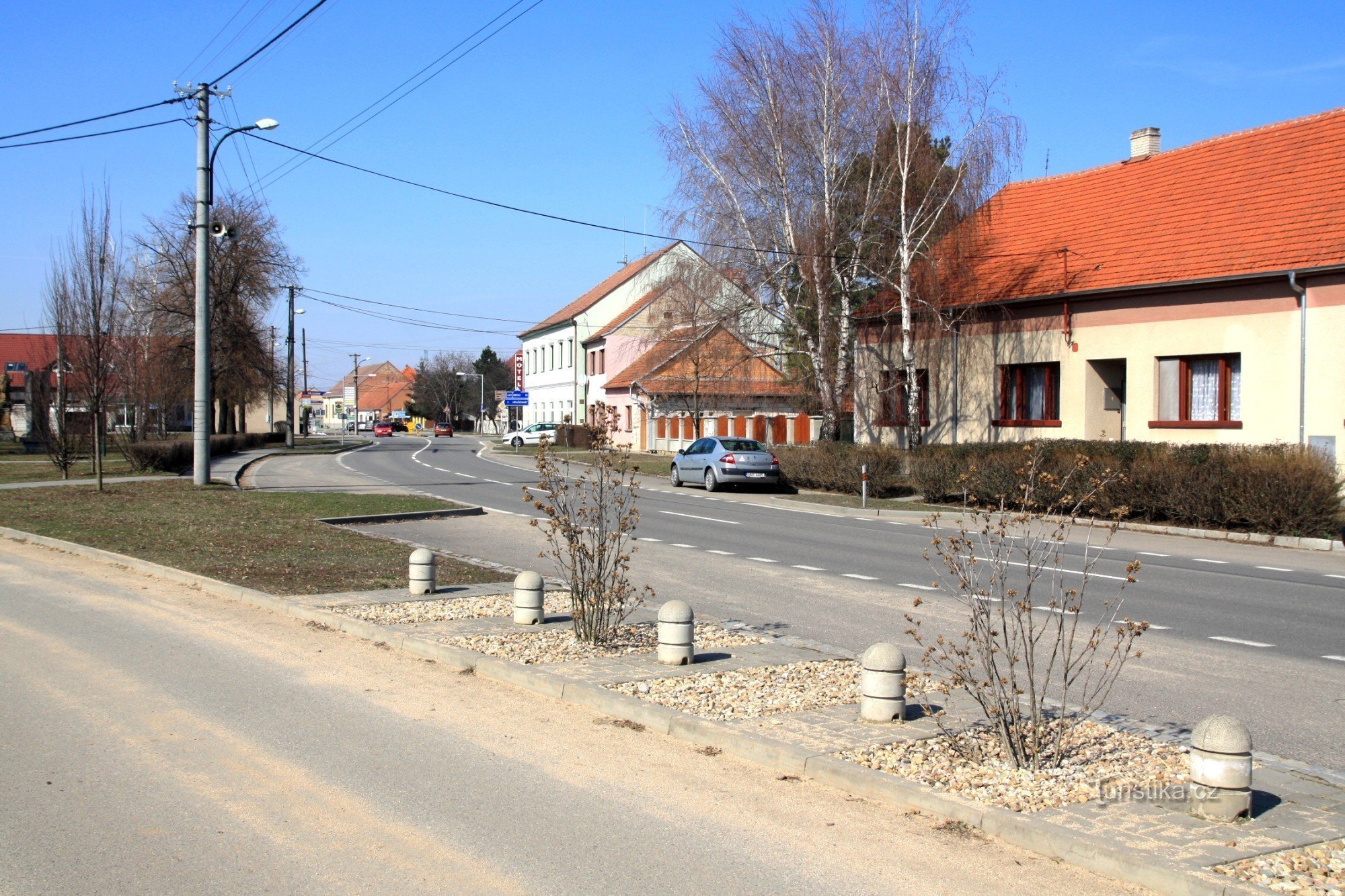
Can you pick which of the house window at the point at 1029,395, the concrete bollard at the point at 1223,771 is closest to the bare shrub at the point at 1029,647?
the concrete bollard at the point at 1223,771

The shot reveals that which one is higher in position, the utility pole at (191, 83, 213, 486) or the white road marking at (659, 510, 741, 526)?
the utility pole at (191, 83, 213, 486)

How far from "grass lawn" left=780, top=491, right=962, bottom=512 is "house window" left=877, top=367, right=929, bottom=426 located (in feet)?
15.5

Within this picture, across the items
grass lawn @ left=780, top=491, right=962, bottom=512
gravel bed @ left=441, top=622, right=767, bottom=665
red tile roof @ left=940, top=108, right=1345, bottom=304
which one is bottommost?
gravel bed @ left=441, top=622, right=767, bottom=665

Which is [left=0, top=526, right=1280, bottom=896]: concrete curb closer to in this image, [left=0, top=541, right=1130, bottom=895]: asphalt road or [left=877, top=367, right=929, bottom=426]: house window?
[left=0, top=541, right=1130, bottom=895]: asphalt road

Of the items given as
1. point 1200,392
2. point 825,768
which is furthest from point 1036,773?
point 1200,392

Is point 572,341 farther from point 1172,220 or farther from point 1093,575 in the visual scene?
point 1093,575

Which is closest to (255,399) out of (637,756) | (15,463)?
(15,463)

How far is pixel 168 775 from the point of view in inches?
231

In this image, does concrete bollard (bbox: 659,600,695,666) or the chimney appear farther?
the chimney

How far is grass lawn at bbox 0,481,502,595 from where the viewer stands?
42.7 ft

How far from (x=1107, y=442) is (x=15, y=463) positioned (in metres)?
36.1

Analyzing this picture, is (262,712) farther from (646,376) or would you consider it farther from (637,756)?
(646,376)

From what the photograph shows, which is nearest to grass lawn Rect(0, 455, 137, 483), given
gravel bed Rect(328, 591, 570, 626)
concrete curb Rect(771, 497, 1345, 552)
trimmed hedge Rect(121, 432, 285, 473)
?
trimmed hedge Rect(121, 432, 285, 473)

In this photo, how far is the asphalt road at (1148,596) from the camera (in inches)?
310
